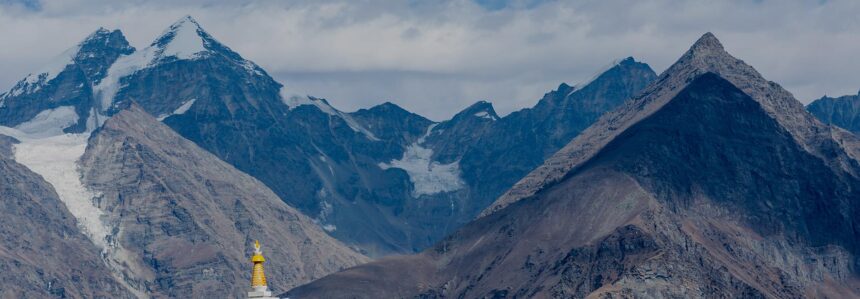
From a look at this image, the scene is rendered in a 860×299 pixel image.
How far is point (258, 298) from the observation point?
112625 mm

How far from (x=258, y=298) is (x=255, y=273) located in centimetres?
158

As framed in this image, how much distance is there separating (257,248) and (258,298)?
5171 mm

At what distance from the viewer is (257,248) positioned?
11719 centimetres

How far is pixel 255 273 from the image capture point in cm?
11356

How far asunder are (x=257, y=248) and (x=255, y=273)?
3.81 m
